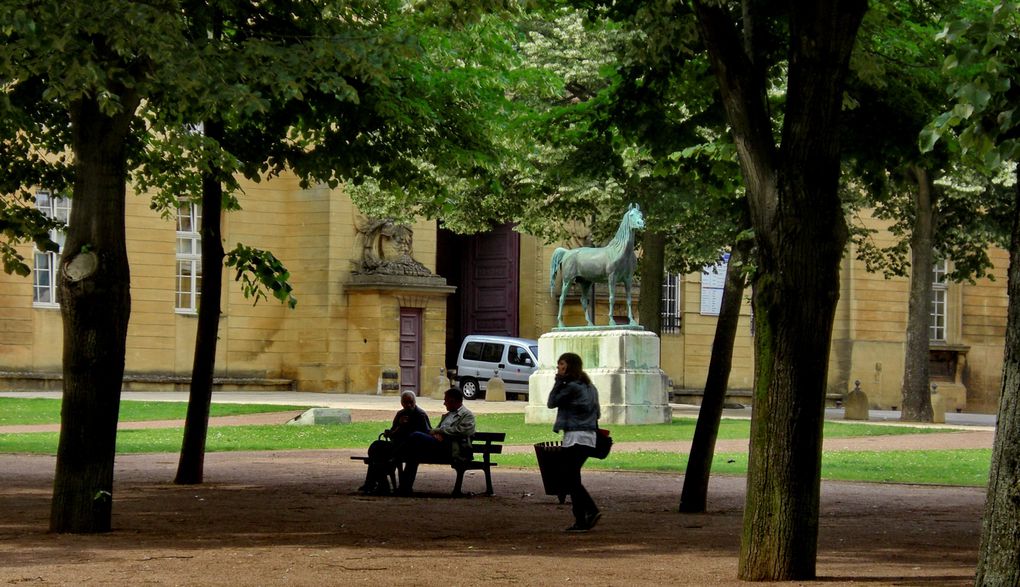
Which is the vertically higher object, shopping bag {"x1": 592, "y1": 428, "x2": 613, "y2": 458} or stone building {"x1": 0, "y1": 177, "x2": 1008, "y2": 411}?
stone building {"x1": 0, "y1": 177, "x2": 1008, "y2": 411}

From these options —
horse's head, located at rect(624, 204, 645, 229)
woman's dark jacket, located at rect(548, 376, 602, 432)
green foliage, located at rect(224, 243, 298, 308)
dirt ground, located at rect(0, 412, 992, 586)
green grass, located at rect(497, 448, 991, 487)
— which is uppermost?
horse's head, located at rect(624, 204, 645, 229)

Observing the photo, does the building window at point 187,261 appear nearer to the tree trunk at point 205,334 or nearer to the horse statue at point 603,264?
the horse statue at point 603,264

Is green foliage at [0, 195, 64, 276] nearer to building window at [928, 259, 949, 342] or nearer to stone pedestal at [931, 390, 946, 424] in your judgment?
stone pedestal at [931, 390, 946, 424]

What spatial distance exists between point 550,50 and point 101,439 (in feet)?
71.3

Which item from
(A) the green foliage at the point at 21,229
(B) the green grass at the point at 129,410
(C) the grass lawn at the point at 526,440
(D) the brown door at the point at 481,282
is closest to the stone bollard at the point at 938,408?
(C) the grass lawn at the point at 526,440

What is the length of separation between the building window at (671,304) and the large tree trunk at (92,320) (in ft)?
134

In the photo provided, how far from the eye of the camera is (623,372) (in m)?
31.6

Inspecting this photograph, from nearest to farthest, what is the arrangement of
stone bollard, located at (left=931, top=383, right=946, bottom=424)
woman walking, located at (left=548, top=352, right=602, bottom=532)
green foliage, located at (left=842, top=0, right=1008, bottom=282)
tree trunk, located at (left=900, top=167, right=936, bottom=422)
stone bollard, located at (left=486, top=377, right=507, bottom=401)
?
green foliage, located at (left=842, top=0, right=1008, bottom=282)
woman walking, located at (left=548, top=352, right=602, bottom=532)
tree trunk, located at (left=900, top=167, right=936, bottom=422)
stone bollard, located at (left=931, top=383, right=946, bottom=424)
stone bollard, located at (left=486, top=377, right=507, bottom=401)

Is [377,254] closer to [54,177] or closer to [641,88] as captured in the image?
[54,177]

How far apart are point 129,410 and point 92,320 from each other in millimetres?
22497

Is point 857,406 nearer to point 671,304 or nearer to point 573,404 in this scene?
point 671,304

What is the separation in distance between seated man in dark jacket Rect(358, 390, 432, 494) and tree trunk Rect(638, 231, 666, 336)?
17022 mm

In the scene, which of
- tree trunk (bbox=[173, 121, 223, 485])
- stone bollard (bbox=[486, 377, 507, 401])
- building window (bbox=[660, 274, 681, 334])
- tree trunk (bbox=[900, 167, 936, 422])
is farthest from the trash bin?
building window (bbox=[660, 274, 681, 334])

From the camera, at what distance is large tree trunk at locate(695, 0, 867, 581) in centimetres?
943
